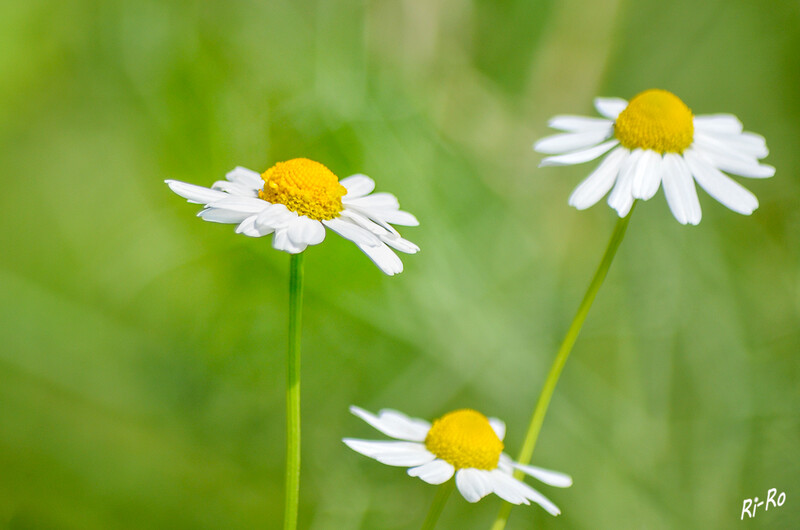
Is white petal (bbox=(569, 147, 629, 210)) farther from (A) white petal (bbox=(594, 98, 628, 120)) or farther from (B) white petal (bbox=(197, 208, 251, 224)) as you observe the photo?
(B) white petal (bbox=(197, 208, 251, 224))

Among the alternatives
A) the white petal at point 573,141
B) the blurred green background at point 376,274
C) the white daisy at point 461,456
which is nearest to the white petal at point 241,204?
the white daisy at point 461,456

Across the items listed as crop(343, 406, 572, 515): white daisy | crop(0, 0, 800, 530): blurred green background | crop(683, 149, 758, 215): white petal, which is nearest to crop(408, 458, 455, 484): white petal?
crop(343, 406, 572, 515): white daisy

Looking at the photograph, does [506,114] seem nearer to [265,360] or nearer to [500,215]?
[500,215]

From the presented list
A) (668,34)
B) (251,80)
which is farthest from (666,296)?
(251,80)

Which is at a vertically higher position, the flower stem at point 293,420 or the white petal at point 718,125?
the white petal at point 718,125

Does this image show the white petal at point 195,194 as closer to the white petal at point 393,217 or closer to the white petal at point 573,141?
the white petal at point 393,217

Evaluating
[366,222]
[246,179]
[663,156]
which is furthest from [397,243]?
[663,156]

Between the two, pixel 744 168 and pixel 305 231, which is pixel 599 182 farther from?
pixel 305 231
